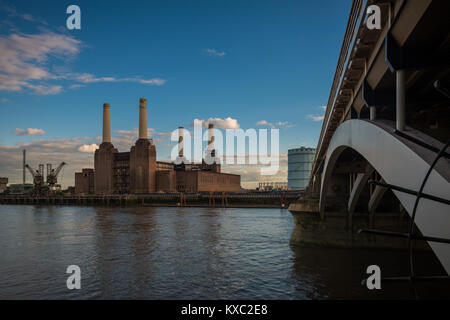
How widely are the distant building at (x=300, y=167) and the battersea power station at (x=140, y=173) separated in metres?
38.8

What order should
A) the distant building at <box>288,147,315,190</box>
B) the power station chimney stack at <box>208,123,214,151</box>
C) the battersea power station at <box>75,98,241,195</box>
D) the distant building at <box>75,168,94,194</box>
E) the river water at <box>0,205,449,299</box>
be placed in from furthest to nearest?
the distant building at <box>288,147,315,190</box>, the power station chimney stack at <box>208,123,214,151</box>, the distant building at <box>75,168,94,194</box>, the battersea power station at <box>75,98,241,195</box>, the river water at <box>0,205,449,299</box>

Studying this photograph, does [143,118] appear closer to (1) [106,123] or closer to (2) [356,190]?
(1) [106,123]

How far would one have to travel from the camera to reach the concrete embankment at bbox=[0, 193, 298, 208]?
77562 mm

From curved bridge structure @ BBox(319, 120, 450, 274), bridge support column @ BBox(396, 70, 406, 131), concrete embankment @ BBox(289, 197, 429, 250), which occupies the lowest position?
concrete embankment @ BBox(289, 197, 429, 250)

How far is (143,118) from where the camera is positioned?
381 ft

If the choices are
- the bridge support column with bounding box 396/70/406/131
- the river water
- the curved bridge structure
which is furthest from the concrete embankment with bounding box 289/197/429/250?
the bridge support column with bounding box 396/70/406/131

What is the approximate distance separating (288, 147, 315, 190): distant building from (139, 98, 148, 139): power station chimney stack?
74.1 meters

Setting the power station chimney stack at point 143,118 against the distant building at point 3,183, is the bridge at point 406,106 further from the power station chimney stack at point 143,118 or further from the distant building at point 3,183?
the distant building at point 3,183

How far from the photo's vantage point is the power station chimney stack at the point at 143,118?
112750mm

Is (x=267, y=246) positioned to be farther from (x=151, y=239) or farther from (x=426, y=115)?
(x=426, y=115)

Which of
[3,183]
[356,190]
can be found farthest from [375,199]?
[3,183]

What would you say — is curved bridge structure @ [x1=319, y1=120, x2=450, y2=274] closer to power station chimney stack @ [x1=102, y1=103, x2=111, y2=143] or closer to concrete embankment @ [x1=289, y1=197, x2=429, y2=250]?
concrete embankment @ [x1=289, y1=197, x2=429, y2=250]

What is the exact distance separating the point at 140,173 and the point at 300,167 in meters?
75.6
